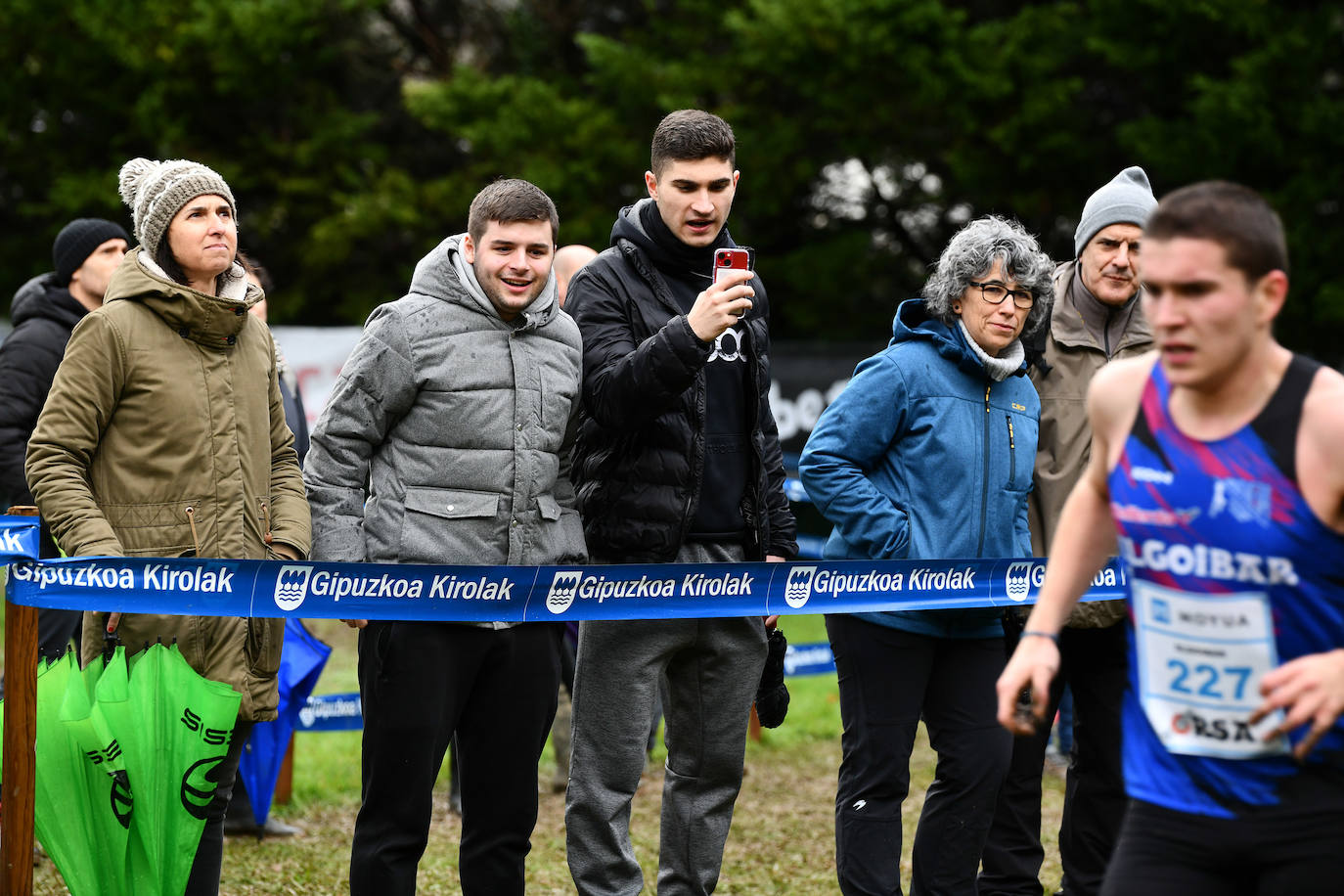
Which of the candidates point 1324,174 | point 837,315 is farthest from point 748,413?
point 837,315

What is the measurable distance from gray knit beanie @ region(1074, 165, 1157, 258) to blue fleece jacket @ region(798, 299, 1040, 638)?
0.74 meters

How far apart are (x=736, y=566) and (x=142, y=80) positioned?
15.9 meters

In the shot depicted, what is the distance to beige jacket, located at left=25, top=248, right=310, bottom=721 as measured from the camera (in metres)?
4.04

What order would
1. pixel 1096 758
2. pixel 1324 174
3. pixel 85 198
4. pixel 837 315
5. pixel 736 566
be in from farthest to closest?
pixel 85 198
pixel 837 315
pixel 1324 174
pixel 1096 758
pixel 736 566

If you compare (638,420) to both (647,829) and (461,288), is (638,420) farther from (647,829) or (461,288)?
(647,829)

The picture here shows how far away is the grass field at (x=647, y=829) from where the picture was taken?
5.78 m

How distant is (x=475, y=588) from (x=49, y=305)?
10.0 feet

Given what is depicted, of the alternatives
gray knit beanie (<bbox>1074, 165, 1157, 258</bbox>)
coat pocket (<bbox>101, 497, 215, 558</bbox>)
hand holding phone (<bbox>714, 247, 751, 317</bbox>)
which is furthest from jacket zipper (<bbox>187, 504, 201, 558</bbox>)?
gray knit beanie (<bbox>1074, 165, 1157, 258</bbox>)

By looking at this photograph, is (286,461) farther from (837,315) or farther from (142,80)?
(142,80)

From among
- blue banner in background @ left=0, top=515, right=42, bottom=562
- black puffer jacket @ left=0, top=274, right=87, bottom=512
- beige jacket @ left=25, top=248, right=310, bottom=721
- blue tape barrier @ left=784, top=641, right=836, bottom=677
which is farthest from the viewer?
blue tape barrier @ left=784, top=641, right=836, bottom=677

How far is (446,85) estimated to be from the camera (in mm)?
16734

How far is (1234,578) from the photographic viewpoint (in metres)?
2.80

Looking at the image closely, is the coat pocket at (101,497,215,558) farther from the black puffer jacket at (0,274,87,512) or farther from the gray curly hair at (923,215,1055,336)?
the gray curly hair at (923,215,1055,336)

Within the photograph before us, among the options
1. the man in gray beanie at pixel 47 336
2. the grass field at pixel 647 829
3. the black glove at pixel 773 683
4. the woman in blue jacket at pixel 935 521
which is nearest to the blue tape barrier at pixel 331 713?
the grass field at pixel 647 829
